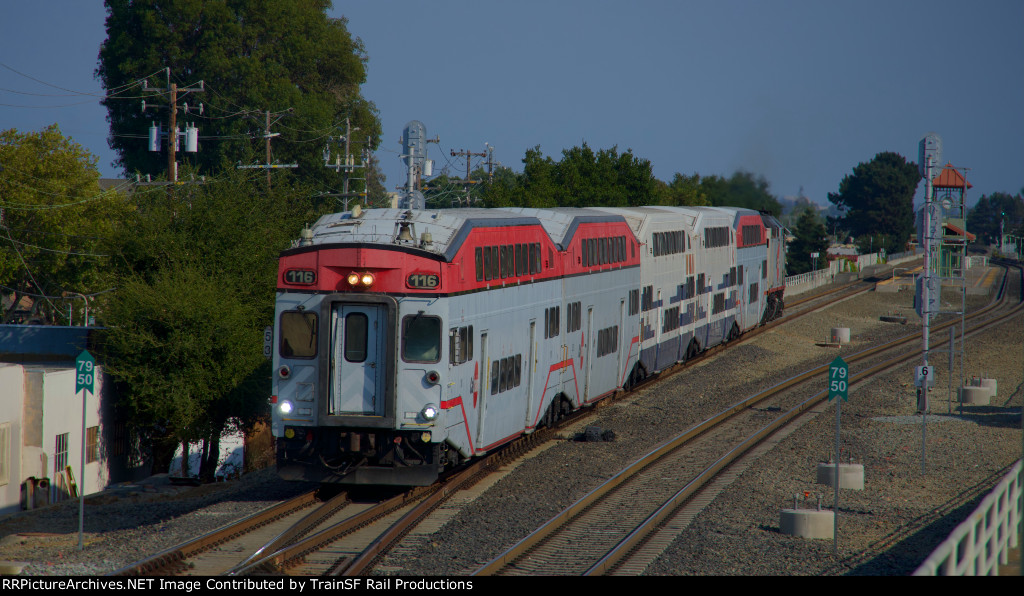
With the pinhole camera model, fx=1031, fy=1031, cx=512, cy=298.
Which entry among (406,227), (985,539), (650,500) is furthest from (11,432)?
(985,539)

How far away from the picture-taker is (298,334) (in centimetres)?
1631

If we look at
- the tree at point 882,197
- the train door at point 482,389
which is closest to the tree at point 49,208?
the train door at point 482,389

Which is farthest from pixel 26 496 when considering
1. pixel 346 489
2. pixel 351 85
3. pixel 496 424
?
pixel 351 85

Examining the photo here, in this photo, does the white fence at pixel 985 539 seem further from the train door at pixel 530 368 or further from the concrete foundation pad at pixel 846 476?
the train door at pixel 530 368

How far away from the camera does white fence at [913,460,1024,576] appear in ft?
28.6

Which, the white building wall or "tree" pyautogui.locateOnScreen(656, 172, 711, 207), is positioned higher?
"tree" pyautogui.locateOnScreen(656, 172, 711, 207)

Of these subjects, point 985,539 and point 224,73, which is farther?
point 224,73

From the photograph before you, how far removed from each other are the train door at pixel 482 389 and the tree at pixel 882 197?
442 feet

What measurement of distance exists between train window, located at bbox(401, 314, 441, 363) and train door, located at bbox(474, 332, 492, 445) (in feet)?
5.33

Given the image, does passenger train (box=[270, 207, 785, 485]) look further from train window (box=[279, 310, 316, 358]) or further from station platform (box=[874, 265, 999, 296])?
station platform (box=[874, 265, 999, 296])

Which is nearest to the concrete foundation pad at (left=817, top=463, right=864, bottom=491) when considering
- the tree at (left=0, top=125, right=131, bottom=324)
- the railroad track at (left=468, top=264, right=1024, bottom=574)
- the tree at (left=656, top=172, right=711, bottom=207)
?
the railroad track at (left=468, top=264, right=1024, bottom=574)

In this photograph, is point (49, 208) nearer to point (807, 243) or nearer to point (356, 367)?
point (356, 367)

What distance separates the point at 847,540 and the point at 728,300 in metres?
23.7

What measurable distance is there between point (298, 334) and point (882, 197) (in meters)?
143
